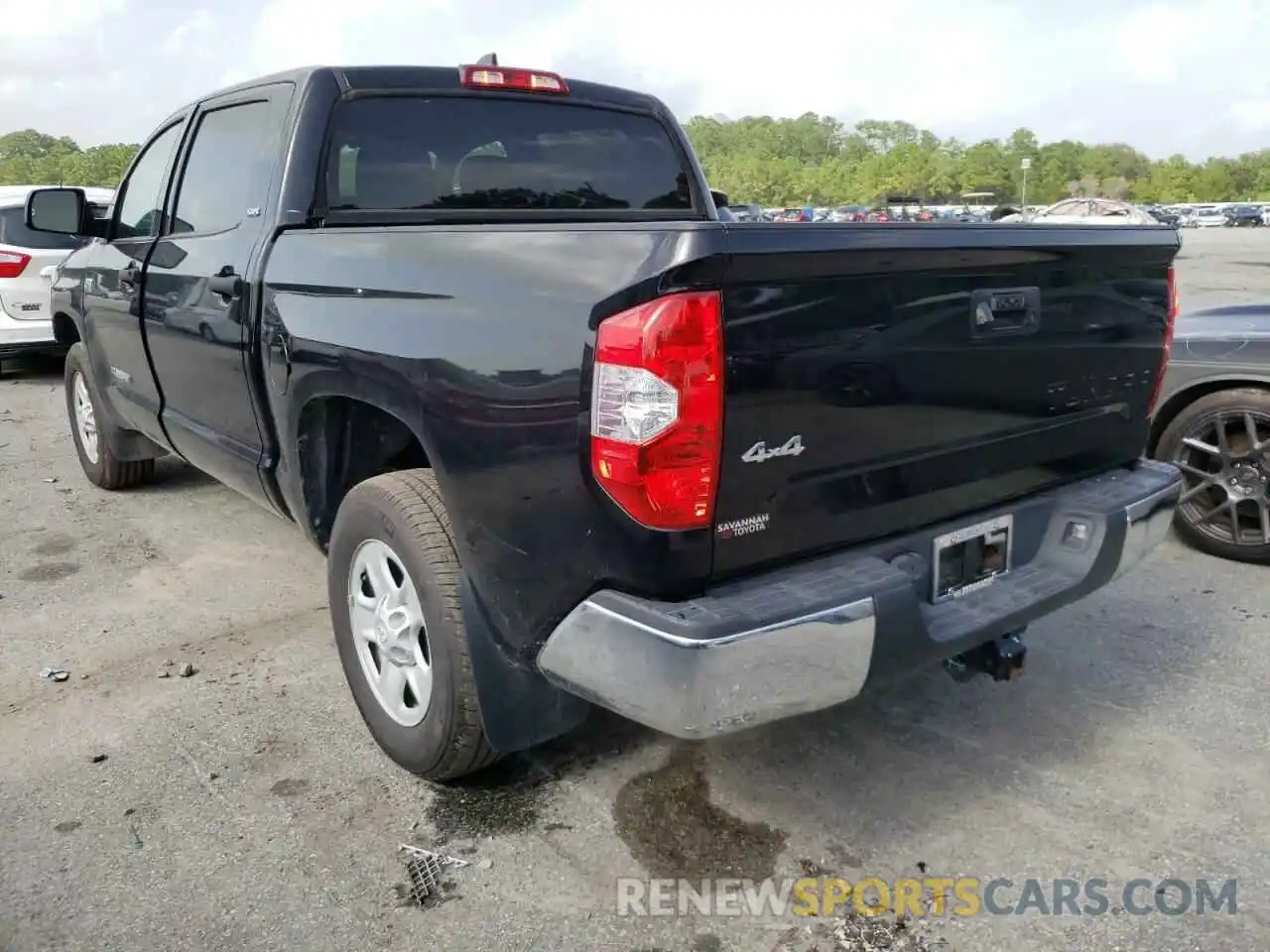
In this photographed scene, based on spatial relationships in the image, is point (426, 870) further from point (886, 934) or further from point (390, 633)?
point (886, 934)

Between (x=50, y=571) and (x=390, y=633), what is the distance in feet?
8.86

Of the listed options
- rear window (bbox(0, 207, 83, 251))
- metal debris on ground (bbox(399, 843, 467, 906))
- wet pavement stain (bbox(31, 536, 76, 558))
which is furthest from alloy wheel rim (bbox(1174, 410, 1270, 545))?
rear window (bbox(0, 207, 83, 251))

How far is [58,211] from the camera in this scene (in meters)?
4.88

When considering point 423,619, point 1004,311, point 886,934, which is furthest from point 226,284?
point 886,934

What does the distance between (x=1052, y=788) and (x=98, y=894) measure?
8.00ft

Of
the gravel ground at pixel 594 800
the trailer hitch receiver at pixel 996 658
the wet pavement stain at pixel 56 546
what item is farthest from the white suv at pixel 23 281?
the trailer hitch receiver at pixel 996 658

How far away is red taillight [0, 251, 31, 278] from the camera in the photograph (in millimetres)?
9258

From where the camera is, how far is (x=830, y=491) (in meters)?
2.32

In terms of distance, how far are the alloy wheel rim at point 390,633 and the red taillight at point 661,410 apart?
0.81m

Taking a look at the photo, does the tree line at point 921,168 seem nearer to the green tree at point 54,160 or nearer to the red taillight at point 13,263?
the green tree at point 54,160

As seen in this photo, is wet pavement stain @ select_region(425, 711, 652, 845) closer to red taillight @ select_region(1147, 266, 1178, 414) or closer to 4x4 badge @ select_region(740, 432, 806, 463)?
4x4 badge @ select_region(740, 432, 806, 463)

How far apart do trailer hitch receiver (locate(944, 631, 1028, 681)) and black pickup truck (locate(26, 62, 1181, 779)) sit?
0.05ft

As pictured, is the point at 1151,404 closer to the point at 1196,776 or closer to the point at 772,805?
the point at 1196,776

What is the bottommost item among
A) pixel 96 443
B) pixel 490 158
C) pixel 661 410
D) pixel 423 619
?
pixel 96 443
